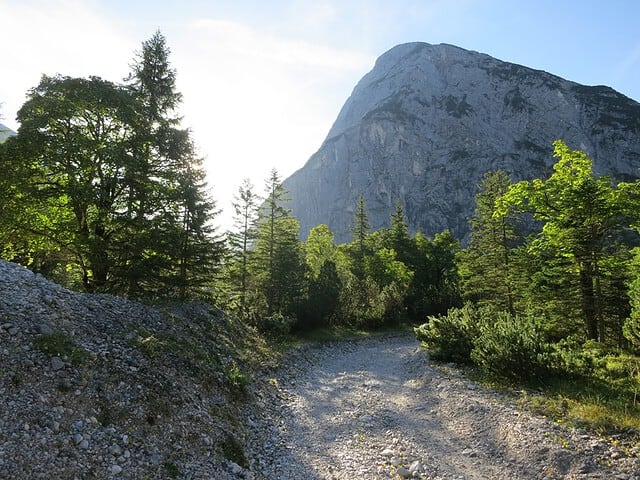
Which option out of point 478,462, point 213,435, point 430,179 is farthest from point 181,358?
point 430,179

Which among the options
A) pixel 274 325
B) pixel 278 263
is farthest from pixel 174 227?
pixel 278 263

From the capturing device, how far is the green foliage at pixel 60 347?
24.2ft

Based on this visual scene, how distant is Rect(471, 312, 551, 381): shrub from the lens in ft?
37.3

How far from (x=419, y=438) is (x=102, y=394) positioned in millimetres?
7665

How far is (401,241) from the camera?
174ft

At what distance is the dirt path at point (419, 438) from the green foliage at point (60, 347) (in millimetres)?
4581

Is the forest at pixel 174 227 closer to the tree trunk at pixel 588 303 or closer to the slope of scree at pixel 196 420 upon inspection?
the tree trunk at pixel 588 303

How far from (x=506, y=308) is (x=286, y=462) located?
927 inches

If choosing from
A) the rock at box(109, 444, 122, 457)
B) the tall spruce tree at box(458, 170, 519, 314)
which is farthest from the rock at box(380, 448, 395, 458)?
the tall spruce tree at box(458, 170, 519, 314)

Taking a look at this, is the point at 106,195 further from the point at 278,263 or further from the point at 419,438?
the point at 419,438

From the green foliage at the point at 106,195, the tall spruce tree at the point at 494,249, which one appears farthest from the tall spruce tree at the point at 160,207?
the tall spruce tree at the point at 494,249

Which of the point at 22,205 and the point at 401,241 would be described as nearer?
the point at 22,205

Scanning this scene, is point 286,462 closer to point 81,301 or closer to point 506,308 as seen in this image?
point 81,301

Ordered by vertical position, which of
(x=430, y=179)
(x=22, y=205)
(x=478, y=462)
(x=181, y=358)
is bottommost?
(x=478, y=462)
